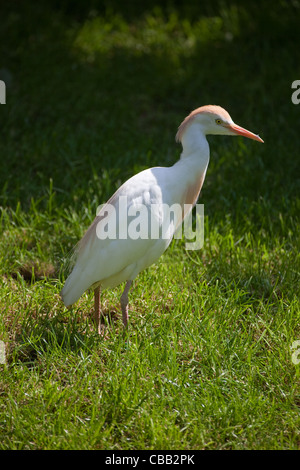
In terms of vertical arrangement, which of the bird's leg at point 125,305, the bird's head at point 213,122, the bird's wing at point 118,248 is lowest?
the bird's leg at point 125,305

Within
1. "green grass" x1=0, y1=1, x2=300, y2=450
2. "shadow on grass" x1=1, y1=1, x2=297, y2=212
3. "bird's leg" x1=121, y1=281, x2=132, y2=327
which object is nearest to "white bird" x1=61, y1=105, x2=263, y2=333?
"bird's leg" x1=121, y1=281, x2=132, y2=327

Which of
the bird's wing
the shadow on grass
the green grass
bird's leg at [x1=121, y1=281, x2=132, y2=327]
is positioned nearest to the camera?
the green grass

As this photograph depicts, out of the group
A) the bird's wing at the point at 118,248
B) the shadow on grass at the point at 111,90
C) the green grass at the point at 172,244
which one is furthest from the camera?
the shadow on grass at the point at 111,90

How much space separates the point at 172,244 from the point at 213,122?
3.46 feet

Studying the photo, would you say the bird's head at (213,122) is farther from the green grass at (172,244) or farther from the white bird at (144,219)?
the green grass at (172,244)

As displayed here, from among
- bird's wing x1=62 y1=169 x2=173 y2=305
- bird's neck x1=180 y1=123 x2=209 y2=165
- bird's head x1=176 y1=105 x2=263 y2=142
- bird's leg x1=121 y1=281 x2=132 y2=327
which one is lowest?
bird's leg x1=121 y1=281 x2=132 y2=327

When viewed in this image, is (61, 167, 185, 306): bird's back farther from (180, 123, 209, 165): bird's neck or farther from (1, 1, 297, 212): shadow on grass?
(1, 1, 297, 212): shadow on grass

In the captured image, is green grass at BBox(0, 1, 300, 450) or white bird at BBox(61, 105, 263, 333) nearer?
green grass at BBox(0, 1, 300, 450)

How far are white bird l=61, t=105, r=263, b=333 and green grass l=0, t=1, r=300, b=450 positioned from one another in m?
0.30

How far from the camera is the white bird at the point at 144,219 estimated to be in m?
3.39

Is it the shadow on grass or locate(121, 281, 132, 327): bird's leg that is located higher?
the shadow on grass

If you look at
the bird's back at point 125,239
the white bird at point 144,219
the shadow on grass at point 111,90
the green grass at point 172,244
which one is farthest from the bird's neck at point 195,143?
the shadow on grass at point 111,90

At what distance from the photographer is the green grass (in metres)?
2.96

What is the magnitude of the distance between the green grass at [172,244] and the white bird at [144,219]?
0.30 meters
